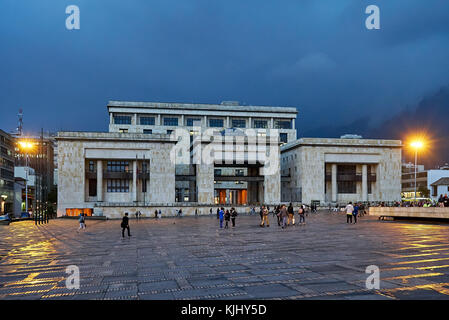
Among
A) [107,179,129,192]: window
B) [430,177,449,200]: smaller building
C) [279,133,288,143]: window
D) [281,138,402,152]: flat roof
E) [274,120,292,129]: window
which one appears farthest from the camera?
[274,120,292,129]: window

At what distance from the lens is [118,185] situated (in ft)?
224

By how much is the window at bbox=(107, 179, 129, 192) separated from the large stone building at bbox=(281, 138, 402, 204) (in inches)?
1171

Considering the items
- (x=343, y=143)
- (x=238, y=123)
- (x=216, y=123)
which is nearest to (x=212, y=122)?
(x=216, y=123)

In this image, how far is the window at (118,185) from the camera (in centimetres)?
6794

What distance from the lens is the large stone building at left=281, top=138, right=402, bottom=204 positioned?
70.1m

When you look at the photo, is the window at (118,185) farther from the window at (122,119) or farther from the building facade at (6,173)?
the window at (122,119)

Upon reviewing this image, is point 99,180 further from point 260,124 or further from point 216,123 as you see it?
point 260,124

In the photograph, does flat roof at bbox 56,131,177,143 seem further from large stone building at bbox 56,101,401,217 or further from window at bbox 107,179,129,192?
window at bbox 107,179,129,192

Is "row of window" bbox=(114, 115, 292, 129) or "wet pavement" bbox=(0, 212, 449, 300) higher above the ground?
"row of window" bbox=(114, 115, 292, 129)

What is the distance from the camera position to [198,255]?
15.2 metres

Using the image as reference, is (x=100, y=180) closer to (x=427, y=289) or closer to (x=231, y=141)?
(x=231, y=141)

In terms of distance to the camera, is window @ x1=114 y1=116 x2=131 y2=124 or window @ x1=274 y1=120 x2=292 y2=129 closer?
window @ x1=114 y1=116 x2=131 y2=124

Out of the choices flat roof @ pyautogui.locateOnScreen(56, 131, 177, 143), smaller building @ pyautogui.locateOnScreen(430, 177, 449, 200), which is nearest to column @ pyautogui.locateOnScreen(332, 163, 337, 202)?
flat roof @ pyautogui.locateOnScreen(56, 131, 177, 143)

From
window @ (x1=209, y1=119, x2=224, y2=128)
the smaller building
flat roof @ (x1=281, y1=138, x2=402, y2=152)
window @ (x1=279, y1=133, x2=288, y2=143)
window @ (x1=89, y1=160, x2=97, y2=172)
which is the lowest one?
the smaller building
